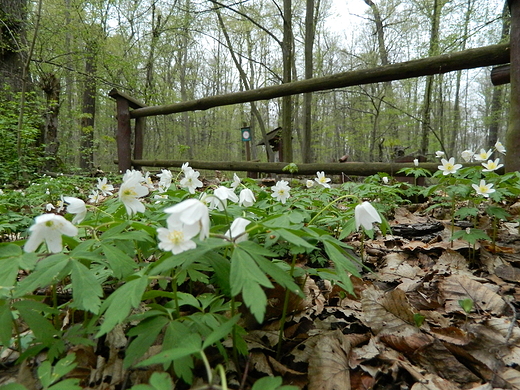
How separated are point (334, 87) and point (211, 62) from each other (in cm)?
1834

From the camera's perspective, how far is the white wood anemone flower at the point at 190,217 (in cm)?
72

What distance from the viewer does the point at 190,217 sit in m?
0.72

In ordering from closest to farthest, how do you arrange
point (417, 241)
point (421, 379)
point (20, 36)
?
point (421, 379), point (417, 241), point (20, 36)

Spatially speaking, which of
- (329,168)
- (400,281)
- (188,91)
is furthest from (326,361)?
(188,91)

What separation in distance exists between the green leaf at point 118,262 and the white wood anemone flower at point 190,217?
0.21 meters

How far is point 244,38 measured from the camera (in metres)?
12.3

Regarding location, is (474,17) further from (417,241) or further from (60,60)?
(60,60)

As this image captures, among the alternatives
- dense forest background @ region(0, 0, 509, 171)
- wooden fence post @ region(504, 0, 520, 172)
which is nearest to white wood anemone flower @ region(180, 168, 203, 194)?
wooden fence post @ region(504, 0, 520, 172)

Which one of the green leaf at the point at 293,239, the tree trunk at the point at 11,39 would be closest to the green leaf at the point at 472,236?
the green leaf at the point at 293,239

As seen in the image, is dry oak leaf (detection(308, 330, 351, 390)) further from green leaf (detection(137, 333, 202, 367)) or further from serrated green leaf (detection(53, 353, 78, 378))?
serrated green leaf (detection(53, 353, 78, 378))

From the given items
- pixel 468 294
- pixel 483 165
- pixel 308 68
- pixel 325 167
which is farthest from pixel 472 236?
pixel 308 68

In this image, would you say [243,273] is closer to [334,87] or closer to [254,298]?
[254,298]

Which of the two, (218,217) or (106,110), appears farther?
(106,110)

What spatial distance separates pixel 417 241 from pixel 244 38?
12.4m
